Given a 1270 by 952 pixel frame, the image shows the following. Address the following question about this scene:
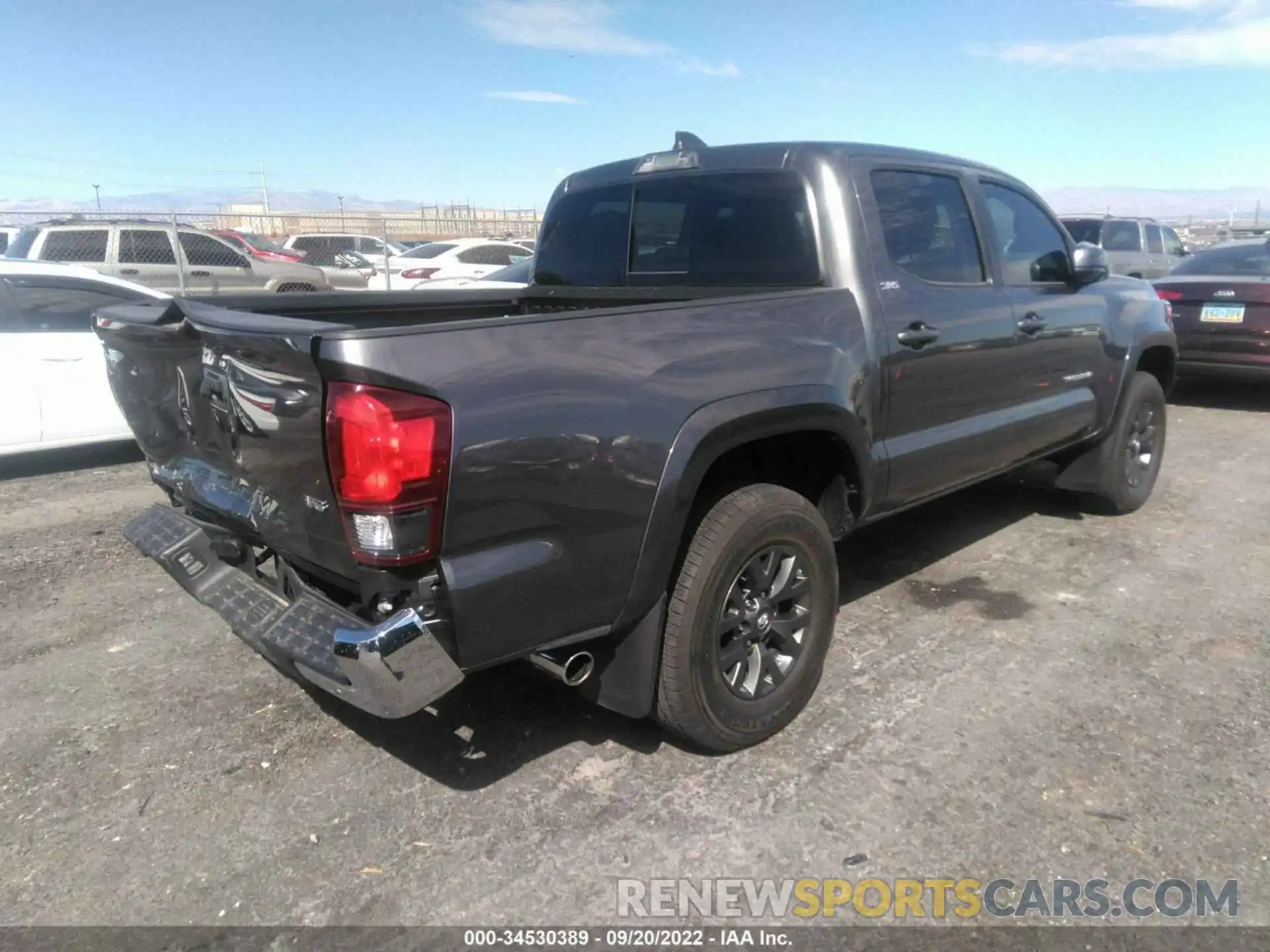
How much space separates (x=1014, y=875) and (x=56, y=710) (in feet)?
10.7

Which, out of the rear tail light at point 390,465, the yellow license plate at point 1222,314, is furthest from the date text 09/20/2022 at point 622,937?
the yellow license plate at point 1222,314

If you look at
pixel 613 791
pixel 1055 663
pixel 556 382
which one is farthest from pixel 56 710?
pixel 1055 663

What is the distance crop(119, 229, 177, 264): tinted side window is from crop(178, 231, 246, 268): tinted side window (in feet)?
0.77

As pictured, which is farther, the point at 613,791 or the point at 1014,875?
the point at 613,791

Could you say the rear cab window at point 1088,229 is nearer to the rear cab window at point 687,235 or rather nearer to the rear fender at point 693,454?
the rear cab window at point 687,235

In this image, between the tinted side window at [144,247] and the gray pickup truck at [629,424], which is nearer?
the gray pickup truck at [629,424]

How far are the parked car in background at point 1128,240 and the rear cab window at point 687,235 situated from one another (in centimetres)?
1297

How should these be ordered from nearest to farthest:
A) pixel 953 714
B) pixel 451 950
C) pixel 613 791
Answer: pixel 451 950
pixel 613 791
pixel 953 714

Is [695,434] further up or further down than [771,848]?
further up

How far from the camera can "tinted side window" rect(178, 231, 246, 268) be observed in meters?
14.4

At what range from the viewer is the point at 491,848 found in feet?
8.79

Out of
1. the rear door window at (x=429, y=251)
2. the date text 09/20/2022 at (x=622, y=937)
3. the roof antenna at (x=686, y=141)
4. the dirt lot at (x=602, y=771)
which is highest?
the rear door window at (x=429, y=251)

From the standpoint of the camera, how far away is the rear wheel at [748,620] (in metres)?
2.89

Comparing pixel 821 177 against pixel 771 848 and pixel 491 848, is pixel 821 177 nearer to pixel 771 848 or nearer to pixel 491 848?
pixel 771 848
